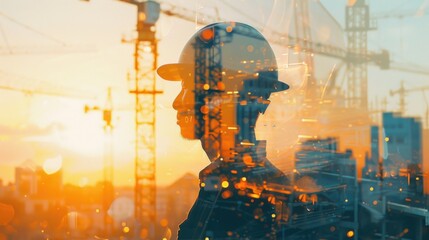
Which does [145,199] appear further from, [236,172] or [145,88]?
[236,172]

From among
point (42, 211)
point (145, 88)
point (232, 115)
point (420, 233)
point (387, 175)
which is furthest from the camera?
point (145, 88)

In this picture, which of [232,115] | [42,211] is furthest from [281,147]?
[42,211]

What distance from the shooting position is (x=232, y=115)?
6.14ft

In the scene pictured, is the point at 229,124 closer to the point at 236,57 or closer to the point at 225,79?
the point at 225,79

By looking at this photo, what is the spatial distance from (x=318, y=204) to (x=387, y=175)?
119 centimetres

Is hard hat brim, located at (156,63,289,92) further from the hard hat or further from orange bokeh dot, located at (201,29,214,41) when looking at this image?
orange bokeh dot, located at (201,29,214,41)

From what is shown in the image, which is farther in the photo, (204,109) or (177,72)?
(177,72)

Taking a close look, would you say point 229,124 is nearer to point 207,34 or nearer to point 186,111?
point 186,111

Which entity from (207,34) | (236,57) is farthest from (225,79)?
(207,34)

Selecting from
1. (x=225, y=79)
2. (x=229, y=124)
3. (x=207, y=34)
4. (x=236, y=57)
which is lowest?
(x=229, y=124)

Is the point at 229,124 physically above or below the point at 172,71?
below

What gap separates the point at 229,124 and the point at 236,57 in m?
0.33

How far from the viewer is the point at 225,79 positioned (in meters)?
1.91

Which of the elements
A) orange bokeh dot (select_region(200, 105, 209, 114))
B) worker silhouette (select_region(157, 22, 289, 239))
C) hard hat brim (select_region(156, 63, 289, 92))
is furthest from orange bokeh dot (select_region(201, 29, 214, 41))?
orange bokeh dot (select_region(200, 105, 209, 114))
